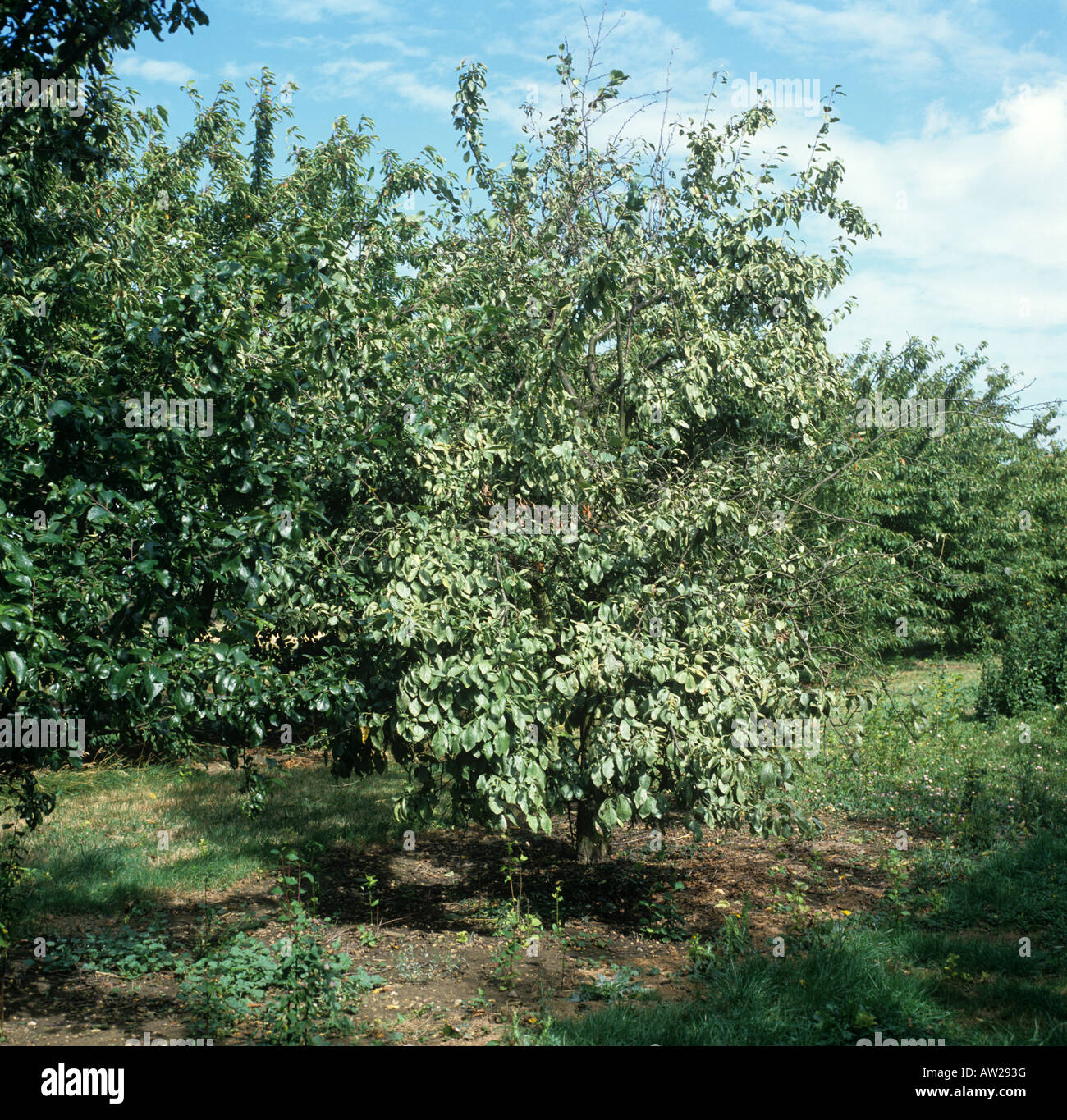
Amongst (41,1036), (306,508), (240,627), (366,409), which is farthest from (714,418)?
(41,1036)

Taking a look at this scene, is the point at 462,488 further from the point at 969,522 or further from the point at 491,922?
the point at 969,522

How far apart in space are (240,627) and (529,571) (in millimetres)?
2616

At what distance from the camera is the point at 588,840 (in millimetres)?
8211

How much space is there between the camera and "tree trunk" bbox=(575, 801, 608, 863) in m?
7.93

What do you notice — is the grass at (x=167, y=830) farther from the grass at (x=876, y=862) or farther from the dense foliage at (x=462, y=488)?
the dense foliage at (x=462, y=488)

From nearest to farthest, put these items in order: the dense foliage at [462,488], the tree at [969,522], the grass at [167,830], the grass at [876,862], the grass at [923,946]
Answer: the dense foliage at [462,488]
the grass at [923,946]
the grass at [876,862]
the grass at [167,830]
the tree at [969,522]

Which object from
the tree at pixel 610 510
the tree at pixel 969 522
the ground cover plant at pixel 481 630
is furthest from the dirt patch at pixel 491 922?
the tree at pixel 969 522

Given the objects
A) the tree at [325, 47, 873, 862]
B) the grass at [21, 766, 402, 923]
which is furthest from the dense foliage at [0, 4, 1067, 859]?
the grass at [21, 766, 402, 923]

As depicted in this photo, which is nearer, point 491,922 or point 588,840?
point 491,922

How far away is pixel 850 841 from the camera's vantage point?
29.2ft

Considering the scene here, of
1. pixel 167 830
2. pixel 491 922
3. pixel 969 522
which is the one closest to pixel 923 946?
pixel 491 922

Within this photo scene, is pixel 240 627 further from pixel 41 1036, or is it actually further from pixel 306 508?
pixel 41 1036

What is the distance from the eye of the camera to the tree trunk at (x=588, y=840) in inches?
312

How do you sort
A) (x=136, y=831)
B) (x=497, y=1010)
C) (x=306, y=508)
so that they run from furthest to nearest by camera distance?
(x=136, y=831), (x=497, y=1010), (x=306, y=508)
